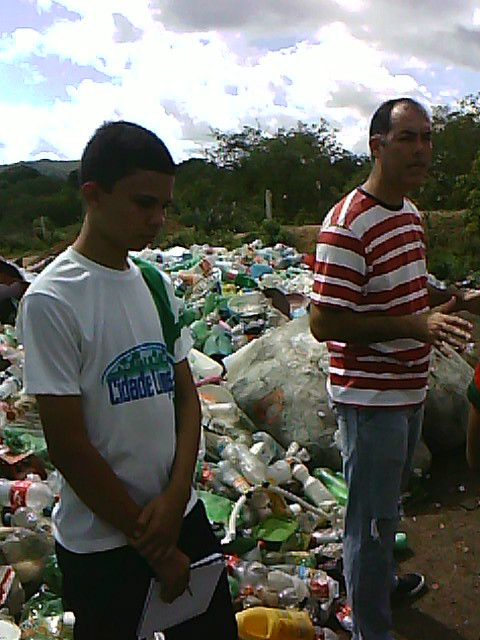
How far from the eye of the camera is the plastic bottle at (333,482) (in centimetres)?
350

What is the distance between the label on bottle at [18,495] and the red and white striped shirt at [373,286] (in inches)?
57.6

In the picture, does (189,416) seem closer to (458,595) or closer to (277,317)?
(458,595)

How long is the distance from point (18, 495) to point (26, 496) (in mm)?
38

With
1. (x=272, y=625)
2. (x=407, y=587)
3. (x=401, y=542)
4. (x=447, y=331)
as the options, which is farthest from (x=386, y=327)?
(x=401, y=542)

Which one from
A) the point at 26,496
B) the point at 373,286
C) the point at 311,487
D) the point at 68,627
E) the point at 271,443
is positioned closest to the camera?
the point at 373,286

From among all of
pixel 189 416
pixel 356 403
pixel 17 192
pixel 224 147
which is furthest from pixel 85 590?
pixel 17 192

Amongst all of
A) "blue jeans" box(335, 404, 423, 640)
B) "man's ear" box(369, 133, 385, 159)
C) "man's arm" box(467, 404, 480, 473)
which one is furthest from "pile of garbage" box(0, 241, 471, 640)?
"man's arm" box(467, 404, 480, 473)

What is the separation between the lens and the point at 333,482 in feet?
11.8

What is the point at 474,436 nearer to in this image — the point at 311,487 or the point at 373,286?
the point at 373,286

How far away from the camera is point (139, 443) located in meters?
1.49

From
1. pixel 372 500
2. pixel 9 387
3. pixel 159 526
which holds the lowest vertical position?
pixel 9 387

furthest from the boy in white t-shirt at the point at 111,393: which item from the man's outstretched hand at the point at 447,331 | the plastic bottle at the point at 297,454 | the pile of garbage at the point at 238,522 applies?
the plastic bottle at the point at 297,454

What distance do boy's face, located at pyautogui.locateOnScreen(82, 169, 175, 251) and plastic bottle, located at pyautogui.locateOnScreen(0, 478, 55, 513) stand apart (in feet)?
5.84

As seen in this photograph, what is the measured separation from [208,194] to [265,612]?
777 inches
